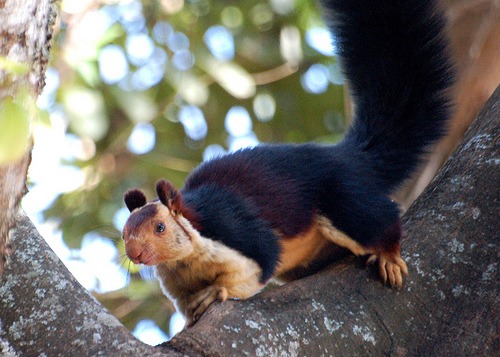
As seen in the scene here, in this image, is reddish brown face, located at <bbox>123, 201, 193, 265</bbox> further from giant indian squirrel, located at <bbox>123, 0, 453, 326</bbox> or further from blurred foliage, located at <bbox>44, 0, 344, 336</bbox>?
blurred foliage, located at <bbox>44, 0, 344, 336</bbox>

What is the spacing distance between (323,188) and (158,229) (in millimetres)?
741

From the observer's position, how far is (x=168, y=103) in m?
5.74

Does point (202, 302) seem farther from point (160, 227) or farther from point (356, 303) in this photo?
point (356, 303)

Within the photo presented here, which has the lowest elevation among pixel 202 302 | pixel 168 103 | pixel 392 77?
pixel 168 103

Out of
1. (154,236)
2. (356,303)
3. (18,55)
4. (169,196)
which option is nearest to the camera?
(18,55)

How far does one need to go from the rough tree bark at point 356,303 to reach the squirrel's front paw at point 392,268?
1.2 inches

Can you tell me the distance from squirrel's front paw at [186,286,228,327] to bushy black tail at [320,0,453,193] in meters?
0.95

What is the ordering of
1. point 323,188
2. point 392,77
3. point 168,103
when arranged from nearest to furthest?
point 323,188 → point 392,77 → point 168,103

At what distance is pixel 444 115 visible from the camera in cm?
335

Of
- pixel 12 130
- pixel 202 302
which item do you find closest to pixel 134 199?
pixel 202 302

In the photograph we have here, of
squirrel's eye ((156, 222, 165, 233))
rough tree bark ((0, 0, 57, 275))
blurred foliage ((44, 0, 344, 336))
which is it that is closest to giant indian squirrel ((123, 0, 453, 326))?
squirrel's eye ((156, 222, 165, 233))

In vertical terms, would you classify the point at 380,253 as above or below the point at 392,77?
below

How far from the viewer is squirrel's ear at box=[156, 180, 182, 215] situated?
9.68 feet

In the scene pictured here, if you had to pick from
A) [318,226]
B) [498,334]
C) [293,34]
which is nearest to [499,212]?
[498,334]
